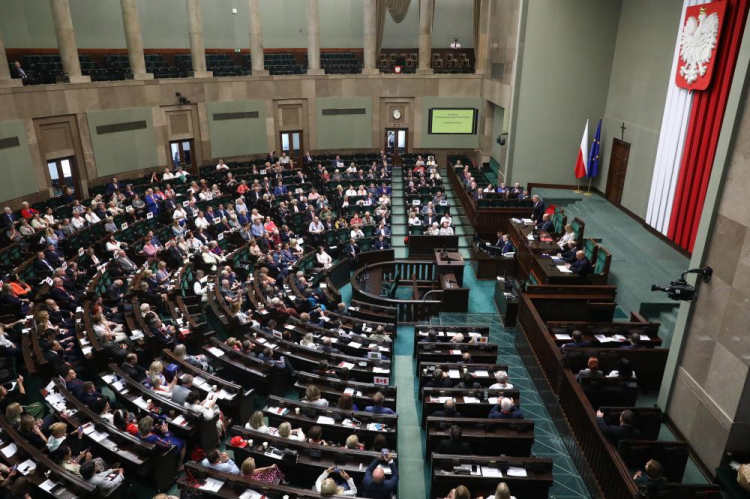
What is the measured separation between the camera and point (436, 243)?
1475 cm

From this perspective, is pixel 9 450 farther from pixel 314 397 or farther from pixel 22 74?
pixel 22 74

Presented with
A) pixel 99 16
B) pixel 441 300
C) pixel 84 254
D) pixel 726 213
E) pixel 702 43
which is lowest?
pixel 441 300

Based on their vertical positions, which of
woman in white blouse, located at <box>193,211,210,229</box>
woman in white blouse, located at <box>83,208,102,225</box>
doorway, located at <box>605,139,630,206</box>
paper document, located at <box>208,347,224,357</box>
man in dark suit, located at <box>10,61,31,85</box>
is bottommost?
paper document, located at <box>208,347,224,357</box>

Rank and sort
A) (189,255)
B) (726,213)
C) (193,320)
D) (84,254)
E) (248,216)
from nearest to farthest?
(726,213), (193,320), (84,254), (189,255), (248,216)

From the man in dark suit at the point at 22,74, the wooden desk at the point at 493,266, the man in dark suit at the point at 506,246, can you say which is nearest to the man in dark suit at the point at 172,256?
the wooden desk at the point at 493,266

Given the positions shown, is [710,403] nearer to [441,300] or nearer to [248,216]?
[441,300]

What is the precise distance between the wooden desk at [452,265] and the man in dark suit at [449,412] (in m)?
5.65

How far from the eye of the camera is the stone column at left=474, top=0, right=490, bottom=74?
75.8 feet

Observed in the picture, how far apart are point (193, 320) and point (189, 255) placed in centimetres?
378

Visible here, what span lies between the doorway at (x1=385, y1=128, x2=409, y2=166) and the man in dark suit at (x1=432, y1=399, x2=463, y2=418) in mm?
18870

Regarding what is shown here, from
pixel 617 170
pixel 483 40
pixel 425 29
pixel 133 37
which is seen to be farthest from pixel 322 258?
pixel 483 40

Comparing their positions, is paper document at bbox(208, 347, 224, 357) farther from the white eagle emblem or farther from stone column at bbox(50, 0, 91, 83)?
stone column at bbox(50, 0, 91, 83)

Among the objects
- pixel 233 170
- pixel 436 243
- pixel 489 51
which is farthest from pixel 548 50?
pixel 233 170

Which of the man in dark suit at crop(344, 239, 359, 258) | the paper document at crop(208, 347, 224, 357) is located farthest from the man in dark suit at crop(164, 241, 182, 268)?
the paper document at crop(208, 347, 224, 357)
